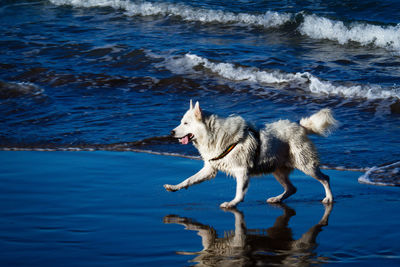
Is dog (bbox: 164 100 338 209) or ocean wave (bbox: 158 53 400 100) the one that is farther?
ocean wave (bbox: 158 53 400 100)

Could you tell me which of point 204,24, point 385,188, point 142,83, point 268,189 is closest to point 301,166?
point 268,189

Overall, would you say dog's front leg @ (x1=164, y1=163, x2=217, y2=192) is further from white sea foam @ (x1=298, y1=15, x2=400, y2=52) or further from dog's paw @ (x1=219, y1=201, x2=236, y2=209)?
white sea foam @ (x1=298, y1=15, x2=400, y2=52)

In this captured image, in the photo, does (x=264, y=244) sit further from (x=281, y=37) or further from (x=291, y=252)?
(x=281, y=37)

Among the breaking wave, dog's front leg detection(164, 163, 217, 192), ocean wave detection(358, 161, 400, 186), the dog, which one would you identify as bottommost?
ocean wave detection(358, 161, 400, 186)

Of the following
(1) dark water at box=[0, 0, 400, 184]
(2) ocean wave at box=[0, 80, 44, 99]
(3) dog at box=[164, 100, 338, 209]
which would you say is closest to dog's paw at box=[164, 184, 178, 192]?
(3) dog at box=[164, 100, 338, 209]

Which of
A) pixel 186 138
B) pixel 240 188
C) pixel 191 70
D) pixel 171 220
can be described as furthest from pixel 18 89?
pixel 171 220

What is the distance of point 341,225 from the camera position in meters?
6.38

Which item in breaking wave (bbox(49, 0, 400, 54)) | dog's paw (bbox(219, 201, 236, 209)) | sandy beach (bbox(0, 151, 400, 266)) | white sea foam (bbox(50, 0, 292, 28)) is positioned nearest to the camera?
sandy beach (bbox(0, 151, 400, 266))

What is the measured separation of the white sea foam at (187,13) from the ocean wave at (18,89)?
8.48 meters

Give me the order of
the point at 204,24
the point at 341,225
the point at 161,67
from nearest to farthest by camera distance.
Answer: the point at 341,225 < the point at 161,67 < the point at 204,24

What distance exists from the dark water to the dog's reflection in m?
2.43

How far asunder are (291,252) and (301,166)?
1982mm

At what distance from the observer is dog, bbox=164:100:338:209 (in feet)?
24.0

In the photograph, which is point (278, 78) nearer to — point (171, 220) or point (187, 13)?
point (171, 220)
